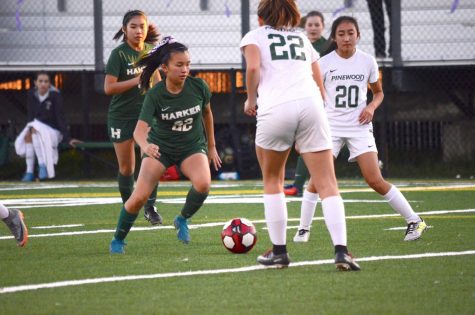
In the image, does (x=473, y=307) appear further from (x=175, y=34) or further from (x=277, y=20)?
(x=175, y=34)

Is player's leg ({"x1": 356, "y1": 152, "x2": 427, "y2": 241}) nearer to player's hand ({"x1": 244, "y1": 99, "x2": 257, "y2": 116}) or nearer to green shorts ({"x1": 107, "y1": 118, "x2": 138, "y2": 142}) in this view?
player's hand ({"x1": 244, "y1": 99, "x2": 257, "y2": 116})

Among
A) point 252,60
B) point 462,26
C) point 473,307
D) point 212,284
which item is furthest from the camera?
point 462,26

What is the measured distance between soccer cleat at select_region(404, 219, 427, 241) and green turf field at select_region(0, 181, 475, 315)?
0.08 metres

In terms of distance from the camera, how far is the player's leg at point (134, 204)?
8867 millimetres

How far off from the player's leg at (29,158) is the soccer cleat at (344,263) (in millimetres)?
11254

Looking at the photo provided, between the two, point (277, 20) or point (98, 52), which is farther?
point (98, 52)

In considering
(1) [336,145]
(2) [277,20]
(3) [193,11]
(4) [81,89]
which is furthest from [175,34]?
(2) [277,20]

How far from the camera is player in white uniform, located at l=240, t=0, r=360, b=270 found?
7484 mm

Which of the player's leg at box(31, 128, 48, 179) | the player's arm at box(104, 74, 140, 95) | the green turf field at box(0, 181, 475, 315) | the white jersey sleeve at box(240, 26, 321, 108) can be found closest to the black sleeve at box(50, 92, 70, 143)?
the player's leg at box(31, 128, 48, 179)

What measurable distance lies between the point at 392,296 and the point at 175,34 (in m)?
13.5

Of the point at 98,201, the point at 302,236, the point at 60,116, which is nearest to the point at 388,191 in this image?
the point at 302,236

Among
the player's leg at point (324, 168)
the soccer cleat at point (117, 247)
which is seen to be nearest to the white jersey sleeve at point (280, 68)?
the player's leg at point (324, 168)

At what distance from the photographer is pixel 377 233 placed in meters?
10.0

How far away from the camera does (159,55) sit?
9.23 metres
